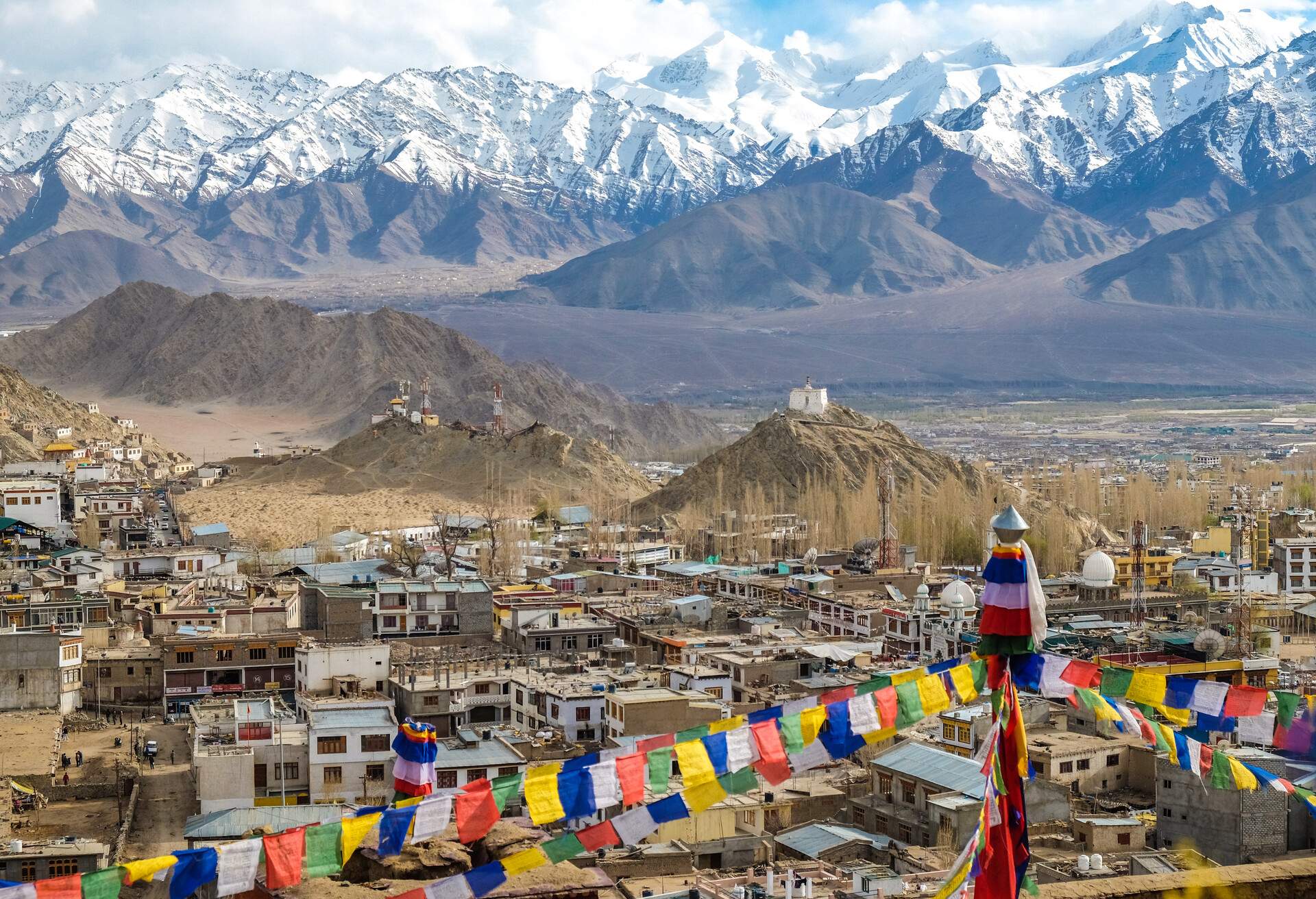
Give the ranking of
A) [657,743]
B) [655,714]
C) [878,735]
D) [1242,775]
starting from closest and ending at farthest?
[657,743], [878,735], [1242,775], [655,714]

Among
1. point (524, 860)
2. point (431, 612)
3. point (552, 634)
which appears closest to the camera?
point (524, 860)

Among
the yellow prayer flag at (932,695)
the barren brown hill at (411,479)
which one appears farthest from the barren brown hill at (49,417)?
the yellow prayer flag at (932,695)

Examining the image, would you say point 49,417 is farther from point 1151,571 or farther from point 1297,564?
point 1297,564

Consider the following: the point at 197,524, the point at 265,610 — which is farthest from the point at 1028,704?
the point at 197,524

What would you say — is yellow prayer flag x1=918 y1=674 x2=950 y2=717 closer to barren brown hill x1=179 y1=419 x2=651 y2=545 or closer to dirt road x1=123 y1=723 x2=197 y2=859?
dirt road x1=123 y1=723 x2=197 y2=859

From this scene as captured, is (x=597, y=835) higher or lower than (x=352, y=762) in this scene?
higher

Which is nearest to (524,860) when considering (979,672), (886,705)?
(886,705)

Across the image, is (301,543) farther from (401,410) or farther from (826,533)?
(401,410)

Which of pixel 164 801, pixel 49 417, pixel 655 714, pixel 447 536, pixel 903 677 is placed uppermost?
pixel 49 417
